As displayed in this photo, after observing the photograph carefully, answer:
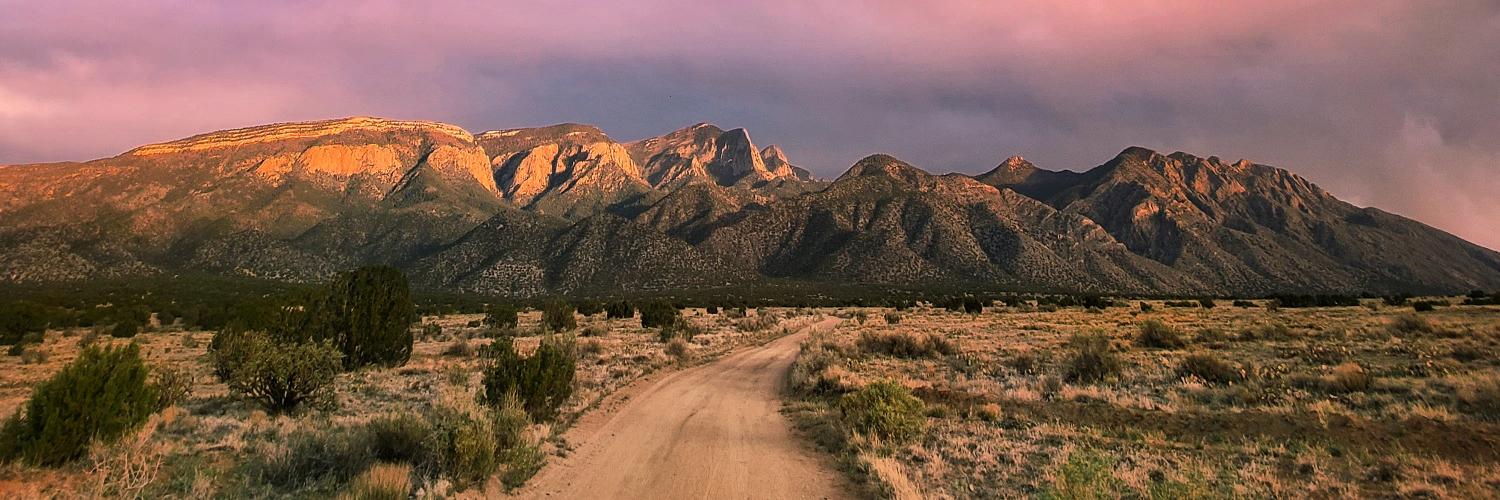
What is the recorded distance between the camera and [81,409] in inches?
303

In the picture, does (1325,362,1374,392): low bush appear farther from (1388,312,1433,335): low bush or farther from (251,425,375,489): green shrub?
(251,425,375,489): green shrub

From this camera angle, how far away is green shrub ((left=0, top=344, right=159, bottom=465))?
7215 mm

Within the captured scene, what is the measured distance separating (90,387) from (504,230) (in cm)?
→ 11604

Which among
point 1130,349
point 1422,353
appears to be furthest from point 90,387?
point 1422,353

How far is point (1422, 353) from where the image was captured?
17.7 m

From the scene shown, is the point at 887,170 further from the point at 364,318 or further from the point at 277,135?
the point at 277,135

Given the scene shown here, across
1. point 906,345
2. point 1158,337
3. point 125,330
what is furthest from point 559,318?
point 1158,337

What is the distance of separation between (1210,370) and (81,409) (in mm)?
22147

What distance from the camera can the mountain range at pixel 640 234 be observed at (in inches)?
3939

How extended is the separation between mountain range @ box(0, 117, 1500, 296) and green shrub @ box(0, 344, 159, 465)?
87050 mm

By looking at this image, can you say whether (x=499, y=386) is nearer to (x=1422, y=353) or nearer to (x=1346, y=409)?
(x=1346, y=409)

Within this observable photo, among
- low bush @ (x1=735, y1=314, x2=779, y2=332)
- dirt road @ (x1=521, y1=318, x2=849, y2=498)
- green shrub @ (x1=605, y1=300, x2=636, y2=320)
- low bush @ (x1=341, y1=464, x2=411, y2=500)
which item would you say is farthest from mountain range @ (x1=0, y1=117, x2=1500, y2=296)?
low bush @ (x1=341, y1=464, x2=411, y2=500)

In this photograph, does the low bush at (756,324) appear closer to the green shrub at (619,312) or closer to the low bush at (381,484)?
the green shrub at (619,312)

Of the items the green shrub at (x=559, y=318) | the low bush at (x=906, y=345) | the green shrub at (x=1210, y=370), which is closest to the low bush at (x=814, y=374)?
the low bush at (x=906, y=345)
